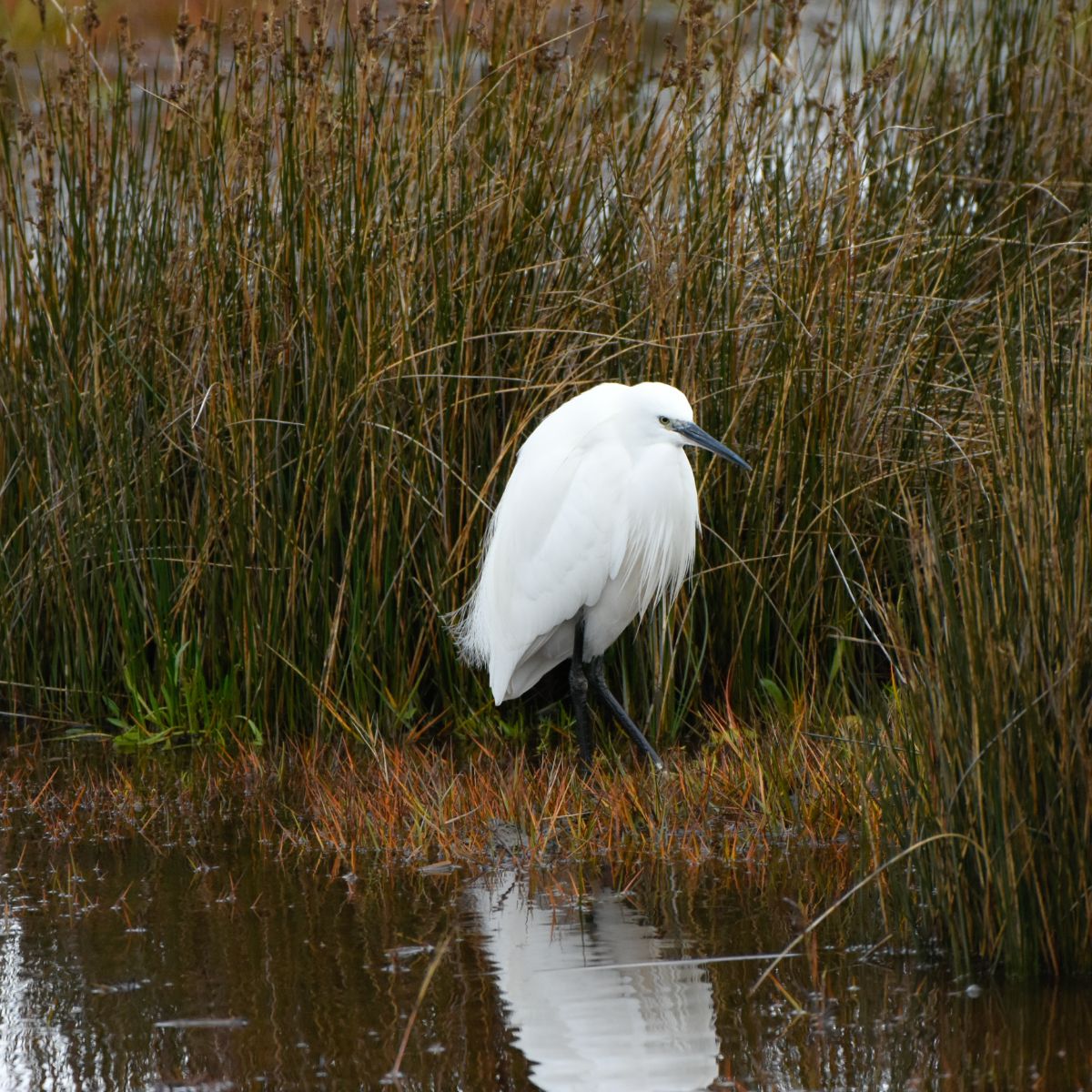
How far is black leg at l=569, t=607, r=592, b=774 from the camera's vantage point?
13.9ft

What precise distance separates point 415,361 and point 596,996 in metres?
2.03

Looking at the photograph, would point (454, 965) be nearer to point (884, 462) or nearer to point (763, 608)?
point (763, 608)

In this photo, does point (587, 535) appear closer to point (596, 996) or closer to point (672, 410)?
point (672, 410)

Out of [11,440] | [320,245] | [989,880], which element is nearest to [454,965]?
[989,880]

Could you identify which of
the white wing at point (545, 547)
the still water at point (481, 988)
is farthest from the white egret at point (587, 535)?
the still water at point (481, 988)

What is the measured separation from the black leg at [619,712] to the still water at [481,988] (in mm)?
644

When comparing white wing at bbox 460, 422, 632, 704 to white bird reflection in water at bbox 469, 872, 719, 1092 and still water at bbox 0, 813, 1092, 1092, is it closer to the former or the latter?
still water at bbox 0, 813, 1092, 1092

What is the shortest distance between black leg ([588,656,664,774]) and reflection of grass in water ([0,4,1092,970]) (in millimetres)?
120

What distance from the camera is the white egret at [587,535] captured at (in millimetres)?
3947

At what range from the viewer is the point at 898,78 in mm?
5281

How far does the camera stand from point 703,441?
147 inches

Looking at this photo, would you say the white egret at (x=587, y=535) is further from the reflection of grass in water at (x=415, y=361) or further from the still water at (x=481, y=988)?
the still water at (x=481, y=988)

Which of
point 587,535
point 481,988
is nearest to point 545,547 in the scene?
point 587,535

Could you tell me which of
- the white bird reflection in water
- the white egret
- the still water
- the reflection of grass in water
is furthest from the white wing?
the white bird reflection in water
